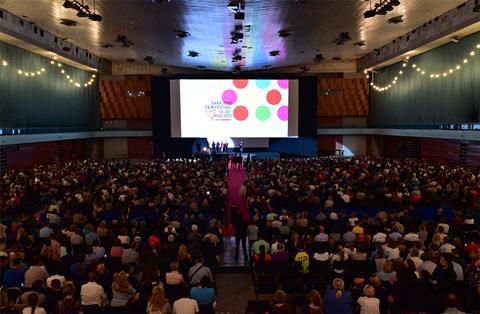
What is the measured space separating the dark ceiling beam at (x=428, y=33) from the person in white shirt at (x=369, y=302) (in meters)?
18.3

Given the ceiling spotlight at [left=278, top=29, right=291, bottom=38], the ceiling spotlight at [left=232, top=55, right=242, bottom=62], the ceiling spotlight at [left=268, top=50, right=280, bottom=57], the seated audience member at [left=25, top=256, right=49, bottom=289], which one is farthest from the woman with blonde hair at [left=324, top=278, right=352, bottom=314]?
the ceiling spotlight at [left=232, top=55, right=242, bottom=62]

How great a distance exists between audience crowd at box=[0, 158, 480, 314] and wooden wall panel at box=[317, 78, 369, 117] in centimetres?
2417

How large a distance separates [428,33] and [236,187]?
15.0m

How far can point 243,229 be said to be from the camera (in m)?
10.8

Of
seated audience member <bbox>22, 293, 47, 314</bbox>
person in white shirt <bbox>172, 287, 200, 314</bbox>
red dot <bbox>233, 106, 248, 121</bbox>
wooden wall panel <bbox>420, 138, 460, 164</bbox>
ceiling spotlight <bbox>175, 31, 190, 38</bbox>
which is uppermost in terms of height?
ceiling spotlight <bbox>175, 31, 190, 38</bbox>

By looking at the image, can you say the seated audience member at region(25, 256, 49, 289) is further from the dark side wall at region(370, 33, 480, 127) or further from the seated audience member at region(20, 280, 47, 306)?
the dark side wall at region(370, 33, 480, 127)

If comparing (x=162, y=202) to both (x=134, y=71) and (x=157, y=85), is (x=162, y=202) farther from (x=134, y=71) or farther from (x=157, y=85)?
(x=134, y=71)

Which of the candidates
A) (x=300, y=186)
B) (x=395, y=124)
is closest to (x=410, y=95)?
(x=395, y=124)

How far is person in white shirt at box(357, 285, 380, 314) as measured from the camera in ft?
18.7

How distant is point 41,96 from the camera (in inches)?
1099

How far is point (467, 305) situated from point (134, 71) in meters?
36.7

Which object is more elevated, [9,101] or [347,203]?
[9,101]

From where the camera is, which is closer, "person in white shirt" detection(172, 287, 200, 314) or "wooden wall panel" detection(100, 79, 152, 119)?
"person in white shirt" detection(172, 287, 200, 314)

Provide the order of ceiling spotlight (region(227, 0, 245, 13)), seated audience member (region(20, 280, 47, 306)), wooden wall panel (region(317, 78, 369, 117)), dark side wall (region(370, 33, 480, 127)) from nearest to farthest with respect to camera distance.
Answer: seated audience member (region(20, 280, 47, 306)) → ceiling spotlight (region(227, 0, 245, 13)) → dark side wall (region(370, 33, 480, 127)) → wooden wall panel (region(317, 78, 369, 117))
